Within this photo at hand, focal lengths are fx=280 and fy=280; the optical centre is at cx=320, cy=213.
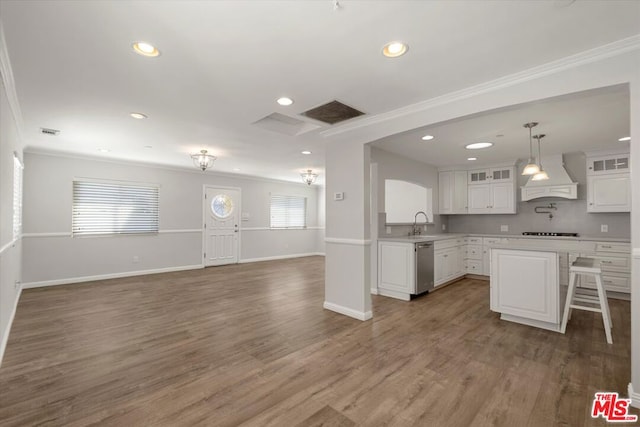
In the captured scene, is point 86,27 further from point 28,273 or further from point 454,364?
point 28,273

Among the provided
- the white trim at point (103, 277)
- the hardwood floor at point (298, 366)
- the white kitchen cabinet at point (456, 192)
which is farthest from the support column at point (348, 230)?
the white trim at point (103, 277)

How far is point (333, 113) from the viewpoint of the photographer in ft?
11.0

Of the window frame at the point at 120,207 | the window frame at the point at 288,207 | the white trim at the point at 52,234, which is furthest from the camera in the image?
the window frame at the point at 288,207

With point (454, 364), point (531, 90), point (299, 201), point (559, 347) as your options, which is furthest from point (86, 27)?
point (299, 201)

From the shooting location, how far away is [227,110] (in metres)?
3.25

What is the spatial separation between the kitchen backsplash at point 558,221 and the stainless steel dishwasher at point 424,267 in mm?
2615

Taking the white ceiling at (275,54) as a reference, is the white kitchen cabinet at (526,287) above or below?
below

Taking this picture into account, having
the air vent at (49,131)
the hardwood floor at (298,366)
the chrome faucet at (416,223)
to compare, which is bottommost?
the hardwood floor at (298,366)

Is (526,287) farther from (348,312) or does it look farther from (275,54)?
(275,54)

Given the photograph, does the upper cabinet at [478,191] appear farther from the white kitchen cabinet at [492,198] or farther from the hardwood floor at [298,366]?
the hardwood floor at [298,366]

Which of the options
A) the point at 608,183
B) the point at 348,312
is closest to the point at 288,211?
the point at 348,312

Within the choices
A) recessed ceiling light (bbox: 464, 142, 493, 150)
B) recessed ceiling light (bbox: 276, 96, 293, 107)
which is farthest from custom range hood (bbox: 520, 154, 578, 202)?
recessed ceiling light (bbox: 276, 96, 293, 107)

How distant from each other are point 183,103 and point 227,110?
0.46m

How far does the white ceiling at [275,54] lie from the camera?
5.55 feet
